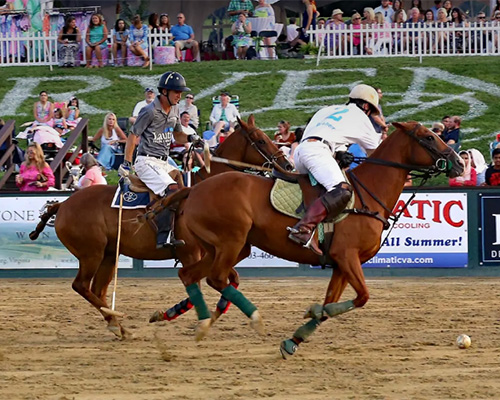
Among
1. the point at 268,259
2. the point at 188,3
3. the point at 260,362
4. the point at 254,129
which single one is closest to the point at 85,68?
the point at 188,3

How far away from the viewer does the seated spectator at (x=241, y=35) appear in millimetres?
27097

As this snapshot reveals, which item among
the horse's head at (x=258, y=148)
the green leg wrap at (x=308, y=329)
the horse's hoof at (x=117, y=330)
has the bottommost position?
the horse's hoof at (x=117, y=330)

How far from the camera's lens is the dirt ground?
8258mm

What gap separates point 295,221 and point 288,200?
0.67ft

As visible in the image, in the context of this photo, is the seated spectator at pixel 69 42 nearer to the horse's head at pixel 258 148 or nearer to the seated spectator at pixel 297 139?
the seated spectator at pixel 297 139

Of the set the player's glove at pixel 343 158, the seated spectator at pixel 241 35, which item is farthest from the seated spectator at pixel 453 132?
the player's glove at pixel 343 158

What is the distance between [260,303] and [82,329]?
2961 mm

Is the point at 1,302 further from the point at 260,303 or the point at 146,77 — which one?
the point at 146,77

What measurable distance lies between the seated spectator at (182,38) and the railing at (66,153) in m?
6.94

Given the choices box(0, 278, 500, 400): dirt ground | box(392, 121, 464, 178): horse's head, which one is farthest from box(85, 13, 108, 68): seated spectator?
box(392, 121, 464, 178): horse's head

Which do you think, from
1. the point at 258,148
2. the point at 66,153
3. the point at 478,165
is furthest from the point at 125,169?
the point at 66,153

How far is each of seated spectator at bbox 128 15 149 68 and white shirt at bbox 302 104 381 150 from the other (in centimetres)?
1746

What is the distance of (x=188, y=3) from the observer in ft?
102

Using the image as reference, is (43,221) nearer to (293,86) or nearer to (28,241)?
(28,241)
